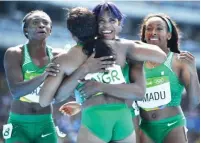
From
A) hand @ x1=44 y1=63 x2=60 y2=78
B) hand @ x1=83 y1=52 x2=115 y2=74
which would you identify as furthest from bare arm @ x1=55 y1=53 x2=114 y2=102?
hand @ x1=44 y1=63 x2=60 y2=78

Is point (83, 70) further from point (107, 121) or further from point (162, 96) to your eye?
point (162, 96)

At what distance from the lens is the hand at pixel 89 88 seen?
11.5 feet

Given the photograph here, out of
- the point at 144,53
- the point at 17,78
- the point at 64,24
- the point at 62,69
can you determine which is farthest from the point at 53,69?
the point at 64,24

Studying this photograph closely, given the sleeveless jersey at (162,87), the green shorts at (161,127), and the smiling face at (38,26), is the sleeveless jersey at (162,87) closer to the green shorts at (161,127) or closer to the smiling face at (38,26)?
the green shorts at (161,127)

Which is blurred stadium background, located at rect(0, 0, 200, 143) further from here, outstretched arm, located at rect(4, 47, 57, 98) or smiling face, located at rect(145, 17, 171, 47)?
smiling face, located at rect(145, 17, 171, 47)

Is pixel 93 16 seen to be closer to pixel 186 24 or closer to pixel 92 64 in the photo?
pixel 92 64

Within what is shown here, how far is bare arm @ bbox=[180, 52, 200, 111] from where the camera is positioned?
4219 mm

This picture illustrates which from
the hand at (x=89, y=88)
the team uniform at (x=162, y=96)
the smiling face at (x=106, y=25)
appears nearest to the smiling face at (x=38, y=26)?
the team uniform at (x=162, y=96)

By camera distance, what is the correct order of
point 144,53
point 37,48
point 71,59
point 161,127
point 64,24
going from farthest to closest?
point 64,24
point 37,48
point 161,127
point 144,53
point 71,59

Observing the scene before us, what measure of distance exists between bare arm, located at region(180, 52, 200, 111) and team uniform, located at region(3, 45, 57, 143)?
3.64 feet

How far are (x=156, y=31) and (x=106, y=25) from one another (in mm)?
860

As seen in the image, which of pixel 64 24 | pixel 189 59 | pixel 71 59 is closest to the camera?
pixel 71 59

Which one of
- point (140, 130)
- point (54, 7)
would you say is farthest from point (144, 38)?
point (54, 7)

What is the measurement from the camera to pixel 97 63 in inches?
137
